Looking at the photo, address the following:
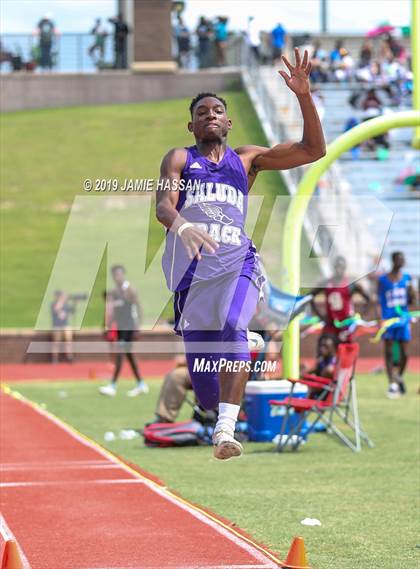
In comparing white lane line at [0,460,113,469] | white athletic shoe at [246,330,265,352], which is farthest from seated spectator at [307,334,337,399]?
white athletic shoe at [246,330,265,352]

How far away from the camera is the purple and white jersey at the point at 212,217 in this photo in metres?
6.50

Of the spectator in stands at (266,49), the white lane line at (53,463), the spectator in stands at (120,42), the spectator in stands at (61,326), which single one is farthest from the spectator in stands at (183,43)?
the white lane line at (53,463)

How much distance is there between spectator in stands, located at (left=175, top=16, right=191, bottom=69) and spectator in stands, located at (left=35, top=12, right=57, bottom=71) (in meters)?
4.55

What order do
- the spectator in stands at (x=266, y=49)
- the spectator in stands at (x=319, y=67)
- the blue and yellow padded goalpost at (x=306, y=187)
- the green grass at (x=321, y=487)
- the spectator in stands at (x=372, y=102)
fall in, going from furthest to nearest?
the spectator in stands at (x=266, y=49) < the spectator in stands at (x=319, y=67) < the spectator in stands at (x=372, y=102) < the blue and yellow padded goalpost at (x=306, y=187) < the green grass at (x=321, y=487)

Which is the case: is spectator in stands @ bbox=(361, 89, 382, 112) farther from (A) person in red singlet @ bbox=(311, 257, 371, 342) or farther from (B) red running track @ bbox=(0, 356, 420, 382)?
(A) person in red singlet @ bbox=(311, 257, 371, 342)

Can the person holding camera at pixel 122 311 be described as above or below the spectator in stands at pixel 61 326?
above

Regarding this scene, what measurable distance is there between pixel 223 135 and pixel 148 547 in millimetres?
2574

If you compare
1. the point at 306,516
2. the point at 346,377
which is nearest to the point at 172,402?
the point at 346,377

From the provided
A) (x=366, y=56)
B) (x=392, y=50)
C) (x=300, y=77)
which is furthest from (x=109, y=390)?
(x=392, y=50)

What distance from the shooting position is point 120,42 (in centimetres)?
4588

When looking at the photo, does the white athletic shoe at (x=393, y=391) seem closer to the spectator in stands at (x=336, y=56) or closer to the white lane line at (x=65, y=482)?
the white lane line at (x=65, y=482)

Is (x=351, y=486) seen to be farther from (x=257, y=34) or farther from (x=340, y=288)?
(x=257, y=34)

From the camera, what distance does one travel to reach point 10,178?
123ft

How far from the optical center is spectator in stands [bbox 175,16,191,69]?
45406 mm
